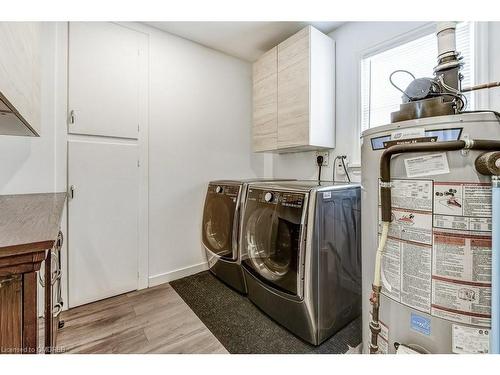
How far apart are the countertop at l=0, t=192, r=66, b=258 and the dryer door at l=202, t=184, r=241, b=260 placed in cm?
117

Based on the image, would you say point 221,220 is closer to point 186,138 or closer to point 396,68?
point 186,138

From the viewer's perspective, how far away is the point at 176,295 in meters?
1.92

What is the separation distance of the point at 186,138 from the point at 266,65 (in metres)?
1.06

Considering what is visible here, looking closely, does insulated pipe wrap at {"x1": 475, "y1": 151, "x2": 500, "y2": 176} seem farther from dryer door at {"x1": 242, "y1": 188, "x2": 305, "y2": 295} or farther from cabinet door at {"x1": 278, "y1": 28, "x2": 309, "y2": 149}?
cabinet door at {"x1": 278, "y1": 28, "x2": 309, "y2": 149}

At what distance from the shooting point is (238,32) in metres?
2.09

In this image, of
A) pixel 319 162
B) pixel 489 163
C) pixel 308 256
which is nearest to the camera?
pixel 489 163

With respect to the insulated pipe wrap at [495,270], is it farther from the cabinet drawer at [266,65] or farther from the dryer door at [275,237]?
the cabinet drawer at [266,65]

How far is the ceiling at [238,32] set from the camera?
198cm

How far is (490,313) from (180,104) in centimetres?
238

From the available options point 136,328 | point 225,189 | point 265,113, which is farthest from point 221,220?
point 265,113

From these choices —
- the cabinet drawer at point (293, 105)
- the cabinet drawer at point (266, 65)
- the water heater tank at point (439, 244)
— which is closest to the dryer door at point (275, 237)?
the water heater tank at point (439, 244)

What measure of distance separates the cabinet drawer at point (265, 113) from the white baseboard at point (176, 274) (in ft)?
4.46
